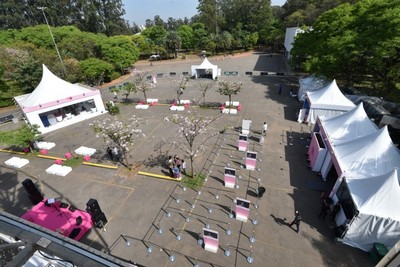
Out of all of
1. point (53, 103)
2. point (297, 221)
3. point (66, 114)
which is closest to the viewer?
point (297, 221)

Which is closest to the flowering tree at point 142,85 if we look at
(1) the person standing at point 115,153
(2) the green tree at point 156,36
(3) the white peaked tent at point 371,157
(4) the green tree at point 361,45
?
(1) the person standing at point 115,153

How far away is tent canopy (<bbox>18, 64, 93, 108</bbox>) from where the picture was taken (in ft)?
78.2

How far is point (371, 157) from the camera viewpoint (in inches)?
500

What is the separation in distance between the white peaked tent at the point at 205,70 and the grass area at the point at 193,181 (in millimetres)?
28361

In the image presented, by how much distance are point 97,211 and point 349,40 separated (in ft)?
95.0

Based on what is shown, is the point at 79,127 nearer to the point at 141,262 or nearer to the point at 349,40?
the point at 141,262

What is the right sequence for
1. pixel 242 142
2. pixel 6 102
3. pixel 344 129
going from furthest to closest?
pixel 6 102
pixel 242 142
pixel 344 129

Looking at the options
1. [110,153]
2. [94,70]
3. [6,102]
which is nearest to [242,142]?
[110,153]

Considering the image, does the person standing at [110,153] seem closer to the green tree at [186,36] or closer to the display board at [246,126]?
the display board at [246,126]

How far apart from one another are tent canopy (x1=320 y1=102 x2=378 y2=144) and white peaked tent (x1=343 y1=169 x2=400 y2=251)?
5.02 meters

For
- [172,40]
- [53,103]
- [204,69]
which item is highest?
[172,40]

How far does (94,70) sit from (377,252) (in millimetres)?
43872

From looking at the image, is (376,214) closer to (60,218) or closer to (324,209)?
(324,209)

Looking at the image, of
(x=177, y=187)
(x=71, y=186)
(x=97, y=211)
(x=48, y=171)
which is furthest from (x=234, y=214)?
(x=48, y=171)
